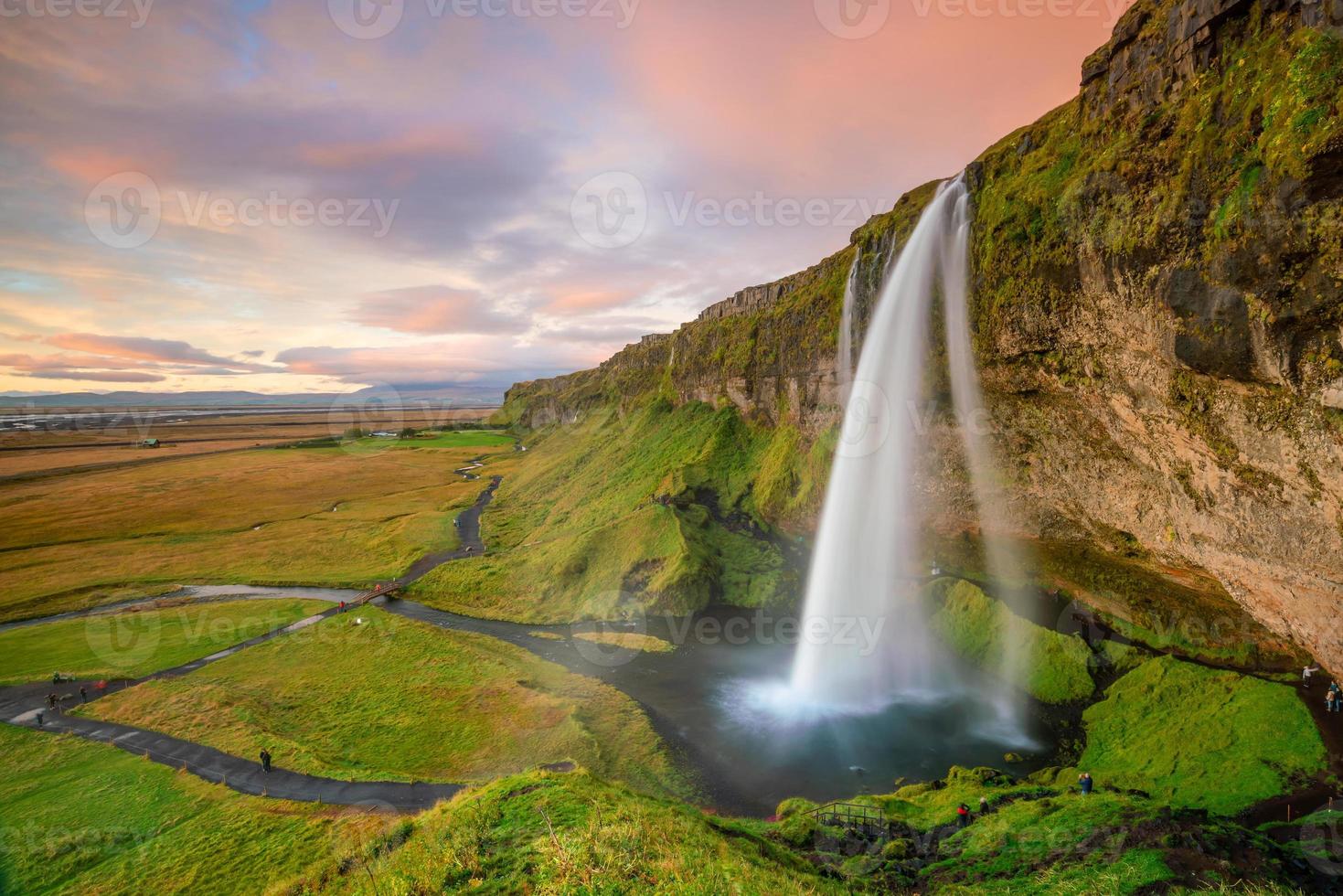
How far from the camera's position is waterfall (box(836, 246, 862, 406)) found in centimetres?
3459

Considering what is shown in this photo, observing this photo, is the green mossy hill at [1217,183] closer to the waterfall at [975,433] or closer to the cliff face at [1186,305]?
the cliff face at [1186,305]

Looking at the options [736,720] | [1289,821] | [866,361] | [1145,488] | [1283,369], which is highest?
[866,361]

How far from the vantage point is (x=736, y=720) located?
988 inches

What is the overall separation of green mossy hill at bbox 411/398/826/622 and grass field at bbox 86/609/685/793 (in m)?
7.83

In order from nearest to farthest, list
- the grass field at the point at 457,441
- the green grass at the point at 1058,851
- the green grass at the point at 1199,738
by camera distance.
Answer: the green grass at the point at 1058,851 < the green grass at the point at 1199,738 < the grass field at the point at 457,441

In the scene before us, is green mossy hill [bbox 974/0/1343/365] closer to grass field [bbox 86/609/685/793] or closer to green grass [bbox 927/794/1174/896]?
green grass [bbox 927/794/1174/896]

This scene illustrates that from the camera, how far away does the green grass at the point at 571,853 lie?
9898mm

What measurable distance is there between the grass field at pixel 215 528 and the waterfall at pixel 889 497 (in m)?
39.8

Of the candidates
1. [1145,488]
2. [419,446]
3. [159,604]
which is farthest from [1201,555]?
[419,446]

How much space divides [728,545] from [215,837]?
107ft

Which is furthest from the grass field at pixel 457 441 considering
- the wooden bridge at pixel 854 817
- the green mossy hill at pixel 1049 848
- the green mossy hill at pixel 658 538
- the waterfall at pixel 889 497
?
the green mossy hill at pixel 1049 848

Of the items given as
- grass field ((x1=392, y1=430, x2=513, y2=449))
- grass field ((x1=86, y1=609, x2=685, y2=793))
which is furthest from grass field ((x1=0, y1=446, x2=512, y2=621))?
grass field ((x1=392, y1=430, x2=513, y2=449))

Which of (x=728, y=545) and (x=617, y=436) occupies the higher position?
(x=617, y=436)

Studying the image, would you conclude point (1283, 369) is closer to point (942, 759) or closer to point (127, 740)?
point (942, 759)
